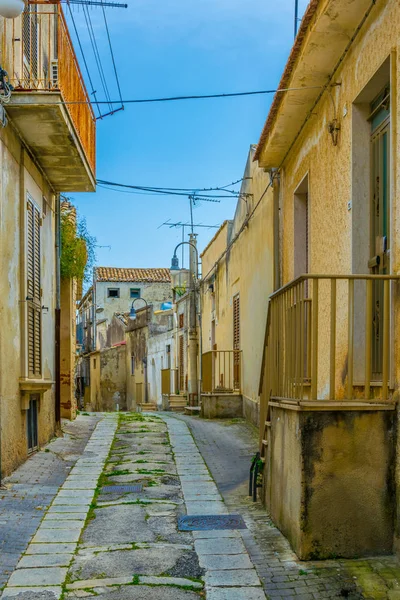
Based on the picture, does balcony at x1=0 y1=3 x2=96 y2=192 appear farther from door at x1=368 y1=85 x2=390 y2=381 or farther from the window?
the window

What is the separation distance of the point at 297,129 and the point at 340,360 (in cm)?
368

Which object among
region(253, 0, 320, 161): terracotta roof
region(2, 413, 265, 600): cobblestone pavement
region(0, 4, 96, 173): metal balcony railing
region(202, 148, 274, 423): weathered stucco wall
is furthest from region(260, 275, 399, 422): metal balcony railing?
region(202, 148, 274, 423): weathered stucco wall

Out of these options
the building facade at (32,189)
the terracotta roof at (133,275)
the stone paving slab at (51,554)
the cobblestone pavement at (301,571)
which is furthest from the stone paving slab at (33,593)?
the terracotta roof at (133,275)

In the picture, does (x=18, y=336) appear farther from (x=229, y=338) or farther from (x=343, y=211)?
(x=229, y=338)

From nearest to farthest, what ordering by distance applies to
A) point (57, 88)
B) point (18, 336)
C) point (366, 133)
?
point (366, 133)
point (57, 88)
point (18, 336)

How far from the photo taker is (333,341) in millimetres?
5355

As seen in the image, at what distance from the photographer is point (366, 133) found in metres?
6.88

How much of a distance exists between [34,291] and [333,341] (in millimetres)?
6278

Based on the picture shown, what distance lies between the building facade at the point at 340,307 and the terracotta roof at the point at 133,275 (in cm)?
3769

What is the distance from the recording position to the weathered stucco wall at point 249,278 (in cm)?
1259

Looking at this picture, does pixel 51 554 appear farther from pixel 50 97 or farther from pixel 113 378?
pixel 113 378

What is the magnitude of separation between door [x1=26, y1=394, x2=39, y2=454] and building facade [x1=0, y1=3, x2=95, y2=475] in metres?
0.02

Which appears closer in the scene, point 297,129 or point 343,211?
point 343,211

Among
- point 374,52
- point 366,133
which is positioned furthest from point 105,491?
point 374,52
